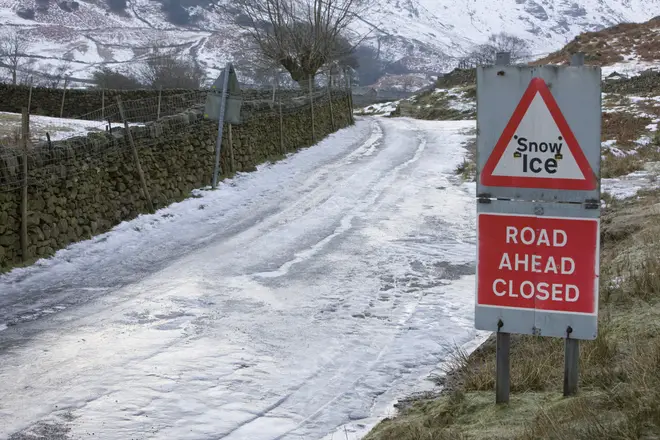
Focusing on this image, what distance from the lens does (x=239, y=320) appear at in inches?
297

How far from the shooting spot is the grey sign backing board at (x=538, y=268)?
3.88m

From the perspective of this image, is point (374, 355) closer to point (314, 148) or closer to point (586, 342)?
point (586, 342)

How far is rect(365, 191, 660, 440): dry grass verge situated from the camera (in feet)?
11.3

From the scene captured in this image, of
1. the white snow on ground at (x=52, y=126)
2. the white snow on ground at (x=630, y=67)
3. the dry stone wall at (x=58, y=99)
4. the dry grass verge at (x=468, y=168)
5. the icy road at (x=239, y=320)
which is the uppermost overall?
the white snow on ground at (x=630, y=67)

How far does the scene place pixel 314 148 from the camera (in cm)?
2434

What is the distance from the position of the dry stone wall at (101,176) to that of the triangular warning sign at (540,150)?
788 centimetres

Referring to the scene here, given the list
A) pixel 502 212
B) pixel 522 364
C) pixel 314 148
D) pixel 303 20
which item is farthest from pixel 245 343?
pixel 303 20

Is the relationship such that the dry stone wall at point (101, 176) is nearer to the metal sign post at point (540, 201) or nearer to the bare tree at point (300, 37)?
the metal sign post at point (540, 201)

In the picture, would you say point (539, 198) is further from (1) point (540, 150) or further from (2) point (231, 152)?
(2) point (231, 152)

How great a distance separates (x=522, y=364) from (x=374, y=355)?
184 centimetres

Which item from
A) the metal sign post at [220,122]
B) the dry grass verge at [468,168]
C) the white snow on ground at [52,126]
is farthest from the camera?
the white snow on ground at [52,126]

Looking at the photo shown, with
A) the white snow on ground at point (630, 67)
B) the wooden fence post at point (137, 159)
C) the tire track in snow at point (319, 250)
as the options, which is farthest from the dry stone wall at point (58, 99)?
the white snow on ground at point (630, 67)

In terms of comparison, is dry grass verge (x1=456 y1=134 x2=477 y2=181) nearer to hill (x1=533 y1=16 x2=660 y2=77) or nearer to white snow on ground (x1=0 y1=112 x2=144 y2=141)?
white snow on ground (x1=0 y1=112 x2=144 y2=141)

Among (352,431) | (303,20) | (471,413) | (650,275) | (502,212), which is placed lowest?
(352,431)
